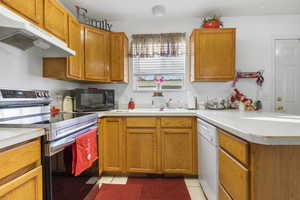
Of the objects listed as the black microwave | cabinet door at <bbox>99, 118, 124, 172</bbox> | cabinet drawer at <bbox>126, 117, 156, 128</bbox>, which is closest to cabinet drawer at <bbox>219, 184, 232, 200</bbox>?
cabinet drawer at <bbox>126, 117, 156, 128</bbox>

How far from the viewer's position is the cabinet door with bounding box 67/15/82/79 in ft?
6.82

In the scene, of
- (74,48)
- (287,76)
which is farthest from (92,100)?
(287,76)

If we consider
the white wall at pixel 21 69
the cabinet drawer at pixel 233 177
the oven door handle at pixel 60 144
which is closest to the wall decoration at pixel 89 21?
the white wall at pixel 21 69

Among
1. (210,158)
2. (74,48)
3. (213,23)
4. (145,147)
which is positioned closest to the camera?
(210,158)

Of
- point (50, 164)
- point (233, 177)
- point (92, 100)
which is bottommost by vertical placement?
point (233, 177)

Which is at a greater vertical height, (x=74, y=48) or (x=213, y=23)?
(x=213, y=23)

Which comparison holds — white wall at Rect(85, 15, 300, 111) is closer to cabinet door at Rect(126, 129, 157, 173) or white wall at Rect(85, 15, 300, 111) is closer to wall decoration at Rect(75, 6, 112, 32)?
cabinet door at Rect(126, 129, 157, 173)

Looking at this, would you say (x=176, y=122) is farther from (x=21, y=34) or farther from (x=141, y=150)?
(x=21, y=34)

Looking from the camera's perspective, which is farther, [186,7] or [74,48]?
[186,7]

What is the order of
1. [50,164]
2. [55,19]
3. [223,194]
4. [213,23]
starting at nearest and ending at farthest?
[50,164] < [223,194] < [55,19] < [213,23]

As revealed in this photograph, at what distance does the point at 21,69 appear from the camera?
1741mm

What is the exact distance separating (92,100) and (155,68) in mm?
1214

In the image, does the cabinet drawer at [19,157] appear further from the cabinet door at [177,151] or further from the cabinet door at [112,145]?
the cabinet door at [177,151]

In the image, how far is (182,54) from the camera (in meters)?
2.89
